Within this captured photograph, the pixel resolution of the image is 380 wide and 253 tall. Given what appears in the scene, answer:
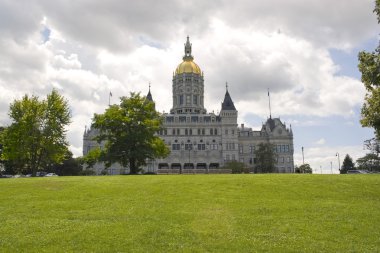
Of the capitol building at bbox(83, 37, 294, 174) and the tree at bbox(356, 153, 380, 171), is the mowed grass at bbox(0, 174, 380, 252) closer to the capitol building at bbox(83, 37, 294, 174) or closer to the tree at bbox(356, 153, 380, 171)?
the tree at bbox(356, 153, 380, 171)

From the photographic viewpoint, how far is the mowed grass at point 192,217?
14.9 meters

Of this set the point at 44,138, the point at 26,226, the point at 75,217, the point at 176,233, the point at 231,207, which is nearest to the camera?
the point at 176,233

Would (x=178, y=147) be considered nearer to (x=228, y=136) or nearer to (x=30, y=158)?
(x=228, y=136)

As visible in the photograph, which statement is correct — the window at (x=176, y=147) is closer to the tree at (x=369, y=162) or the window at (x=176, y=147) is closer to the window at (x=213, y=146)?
the window at (x=213, y=146)

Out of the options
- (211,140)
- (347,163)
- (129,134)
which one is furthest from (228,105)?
(129,134)

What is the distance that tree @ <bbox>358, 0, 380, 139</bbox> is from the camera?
25578mm

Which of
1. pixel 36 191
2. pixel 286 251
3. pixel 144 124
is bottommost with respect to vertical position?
pixel 286 251

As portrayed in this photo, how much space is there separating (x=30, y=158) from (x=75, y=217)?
38946 millimetres

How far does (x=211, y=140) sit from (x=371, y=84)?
87.1m

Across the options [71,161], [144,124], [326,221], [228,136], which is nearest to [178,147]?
[228,136]

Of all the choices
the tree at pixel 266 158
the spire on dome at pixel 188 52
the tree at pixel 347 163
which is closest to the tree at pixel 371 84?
the tree at pixel 266 158

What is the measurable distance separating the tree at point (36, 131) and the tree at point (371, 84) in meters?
38.0

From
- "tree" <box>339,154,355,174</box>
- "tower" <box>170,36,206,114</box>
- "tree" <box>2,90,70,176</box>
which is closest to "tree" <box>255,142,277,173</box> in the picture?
"tree" <box>339,154,355,174</box>

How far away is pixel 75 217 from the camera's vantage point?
61.5 ft
